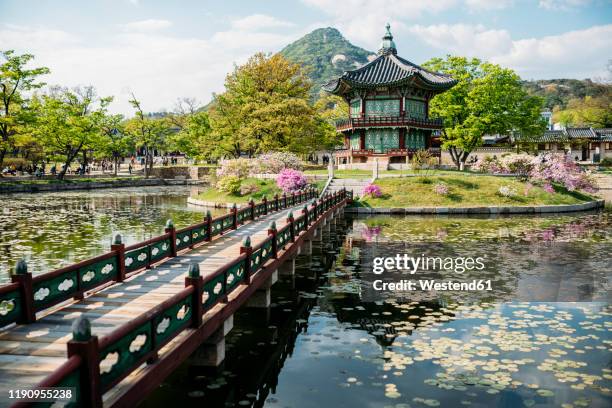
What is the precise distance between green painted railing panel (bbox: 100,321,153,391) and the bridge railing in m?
2.57

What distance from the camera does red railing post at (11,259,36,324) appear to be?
329 inches

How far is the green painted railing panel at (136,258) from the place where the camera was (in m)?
11.9

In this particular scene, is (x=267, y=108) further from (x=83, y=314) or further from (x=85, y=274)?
(x=83, y=314)

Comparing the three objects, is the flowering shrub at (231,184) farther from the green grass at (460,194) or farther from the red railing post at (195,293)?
the red railing post at (195,293)

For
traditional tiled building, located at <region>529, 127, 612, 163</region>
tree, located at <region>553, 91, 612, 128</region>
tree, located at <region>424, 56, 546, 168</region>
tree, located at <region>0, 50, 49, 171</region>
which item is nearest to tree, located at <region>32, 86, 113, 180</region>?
tree, located at <region>0, 50, 49, 171</region>

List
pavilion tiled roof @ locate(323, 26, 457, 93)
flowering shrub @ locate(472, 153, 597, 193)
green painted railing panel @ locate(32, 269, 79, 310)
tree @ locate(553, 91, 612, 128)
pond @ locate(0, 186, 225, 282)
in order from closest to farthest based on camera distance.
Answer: green painted railing panel @ locate(32, 269, 79, 310) < pond @ locate(0, 186, 225, 282) < flowering shrub @ locate(472, 153, 597, 193) < pavilion tiled roof @ locate(323, 26, 457, 93) < tree @ locate(553, 91, 612, 128)

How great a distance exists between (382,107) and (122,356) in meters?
51.0

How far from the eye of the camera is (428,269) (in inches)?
744

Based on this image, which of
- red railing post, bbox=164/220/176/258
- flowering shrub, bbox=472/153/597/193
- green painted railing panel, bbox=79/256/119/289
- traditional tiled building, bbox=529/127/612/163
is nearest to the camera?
green painted railing panel, bbox=79/256/119/289

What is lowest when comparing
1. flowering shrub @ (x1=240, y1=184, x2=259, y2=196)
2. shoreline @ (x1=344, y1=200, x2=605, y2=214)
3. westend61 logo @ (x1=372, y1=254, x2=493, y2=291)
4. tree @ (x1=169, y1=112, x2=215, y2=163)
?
westend61 logo @ (x1=372, y1=254, x2=493, y2=291)

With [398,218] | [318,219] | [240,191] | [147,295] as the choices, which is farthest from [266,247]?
[240,191]

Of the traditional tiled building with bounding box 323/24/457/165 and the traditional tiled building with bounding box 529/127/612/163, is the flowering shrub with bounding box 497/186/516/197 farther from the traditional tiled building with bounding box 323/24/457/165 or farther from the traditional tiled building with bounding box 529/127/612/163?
the traditional tiled building with bounding box 529/127/612/163

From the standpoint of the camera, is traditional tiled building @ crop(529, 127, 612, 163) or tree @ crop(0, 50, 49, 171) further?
traditional tiled building @ crop(529, 127, 612, 163)

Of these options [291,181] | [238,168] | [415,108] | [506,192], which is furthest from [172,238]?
[415,108]
